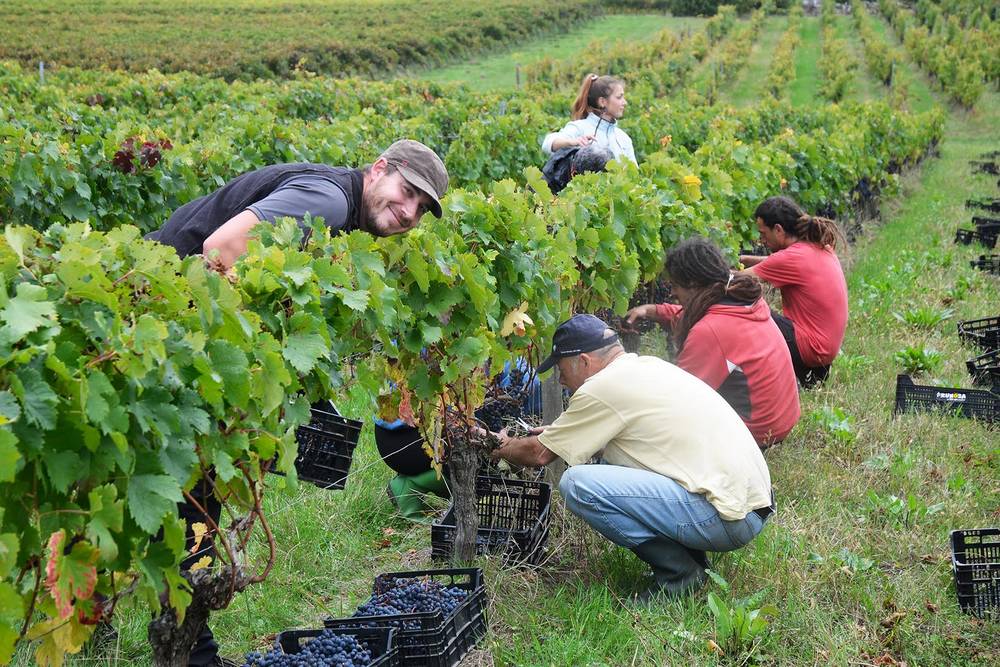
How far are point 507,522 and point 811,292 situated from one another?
2.81 m

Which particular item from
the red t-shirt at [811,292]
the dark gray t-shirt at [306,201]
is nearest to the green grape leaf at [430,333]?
the dark gray t-shirt at [306,201]

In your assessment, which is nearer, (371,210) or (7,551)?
(7,551)

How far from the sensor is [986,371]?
21.7 feet

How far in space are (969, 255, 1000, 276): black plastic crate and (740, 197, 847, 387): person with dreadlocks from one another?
5.08 metres

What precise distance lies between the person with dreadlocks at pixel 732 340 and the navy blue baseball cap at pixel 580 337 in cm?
101

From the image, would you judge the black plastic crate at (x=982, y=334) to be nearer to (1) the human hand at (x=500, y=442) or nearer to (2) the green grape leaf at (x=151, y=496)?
(1) the human hand at (x=500, y=442)

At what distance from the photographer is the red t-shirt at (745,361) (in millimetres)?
4750

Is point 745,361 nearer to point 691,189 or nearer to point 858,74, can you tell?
point 691,189

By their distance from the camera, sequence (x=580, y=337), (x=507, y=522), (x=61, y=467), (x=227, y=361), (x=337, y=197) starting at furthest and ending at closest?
1. (x=507, y=522)
2. (x=580, y=337)
3. (x=337, y=197)
4. (x=227, y=361)
5. (x=61, y=467)

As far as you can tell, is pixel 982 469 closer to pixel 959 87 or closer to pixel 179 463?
pixel 179 463

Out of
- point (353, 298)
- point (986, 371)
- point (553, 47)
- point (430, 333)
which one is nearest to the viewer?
point (353, 298)

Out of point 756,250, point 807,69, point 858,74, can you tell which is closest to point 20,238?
point 756,250

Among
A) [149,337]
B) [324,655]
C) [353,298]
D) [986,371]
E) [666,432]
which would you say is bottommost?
[986,371]

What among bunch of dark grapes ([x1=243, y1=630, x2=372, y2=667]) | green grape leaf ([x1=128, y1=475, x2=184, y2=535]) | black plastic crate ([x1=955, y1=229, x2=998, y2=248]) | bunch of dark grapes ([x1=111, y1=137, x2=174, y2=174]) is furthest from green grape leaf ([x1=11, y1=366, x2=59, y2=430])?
black plastic crate ([x1=955, y1=229, x2=998, y2=248])
